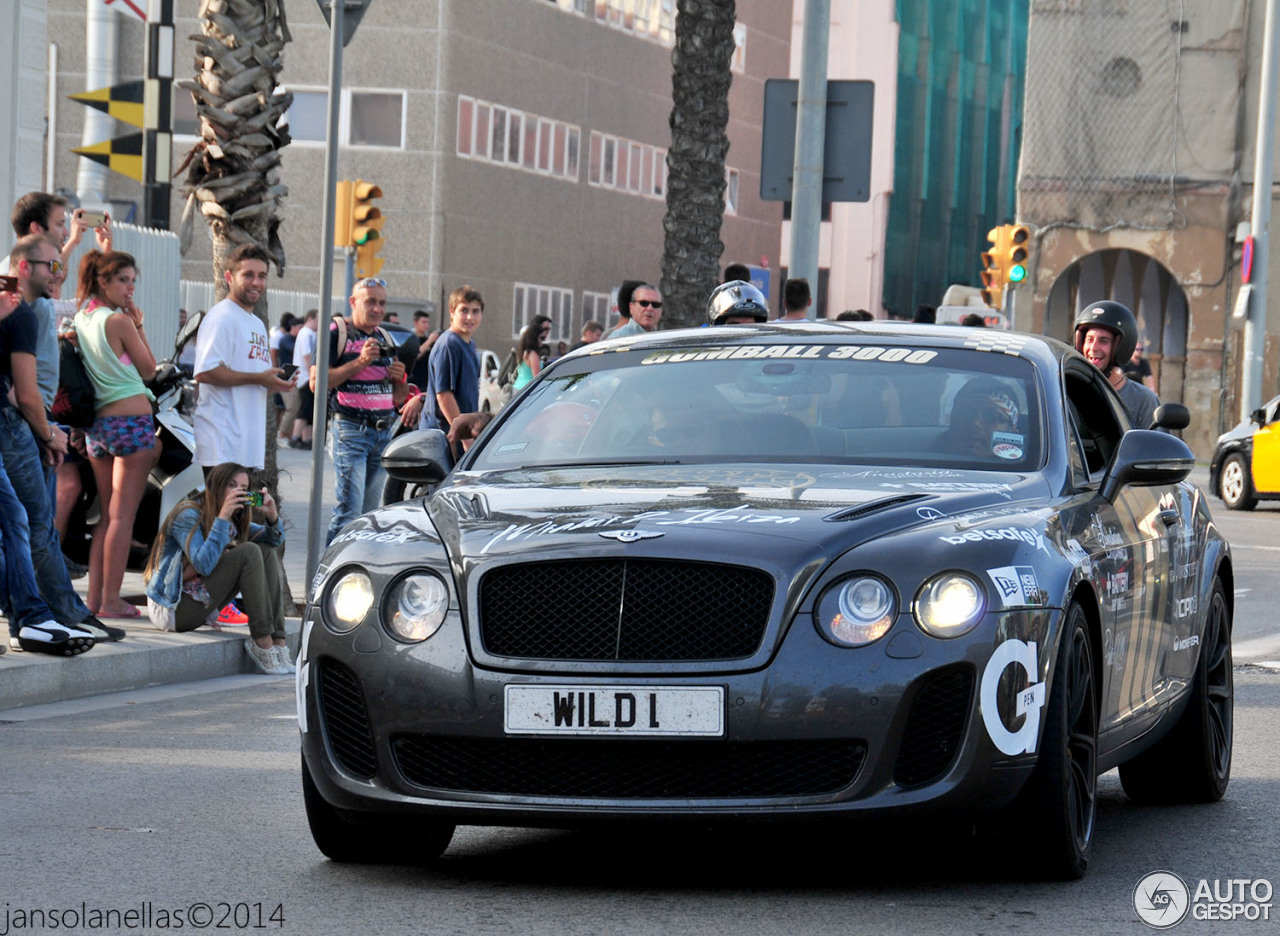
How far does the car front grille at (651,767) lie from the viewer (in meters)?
5.60

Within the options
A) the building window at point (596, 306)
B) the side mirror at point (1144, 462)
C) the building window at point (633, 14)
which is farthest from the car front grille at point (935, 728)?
the building window at point (596, 306)

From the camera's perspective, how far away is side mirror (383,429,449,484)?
23.1ft

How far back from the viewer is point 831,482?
→ 632 cm

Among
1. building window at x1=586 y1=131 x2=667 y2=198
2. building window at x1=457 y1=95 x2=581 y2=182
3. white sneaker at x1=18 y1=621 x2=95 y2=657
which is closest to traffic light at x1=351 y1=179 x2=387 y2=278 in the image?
white sneaker at x1=18 y1=621 x2=95 y2=657

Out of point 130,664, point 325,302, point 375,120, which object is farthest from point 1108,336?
point 375,120

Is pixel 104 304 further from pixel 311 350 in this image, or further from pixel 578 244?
pixel 578 244

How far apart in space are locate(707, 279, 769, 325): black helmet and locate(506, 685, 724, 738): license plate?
23.0 ft

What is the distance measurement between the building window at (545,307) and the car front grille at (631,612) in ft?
158

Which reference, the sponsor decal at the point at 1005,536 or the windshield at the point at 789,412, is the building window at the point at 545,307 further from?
the sponsor decal at the point at 1005,536

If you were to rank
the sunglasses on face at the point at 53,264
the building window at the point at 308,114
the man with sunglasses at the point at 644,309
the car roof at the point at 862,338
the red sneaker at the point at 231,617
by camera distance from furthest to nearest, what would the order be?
the building window at the point at 308,114
the man with sunglasses at the point at 644,309
the red sneaker at the point at 231,617
the sunglasses on face at the point at 53,264
the car roof at the point at 862,338

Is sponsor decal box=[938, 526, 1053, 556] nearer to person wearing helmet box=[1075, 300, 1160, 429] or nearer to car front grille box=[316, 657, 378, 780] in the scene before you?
car front grille box=[316, 657, 378, 780]

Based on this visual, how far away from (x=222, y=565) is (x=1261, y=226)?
27.5 m
